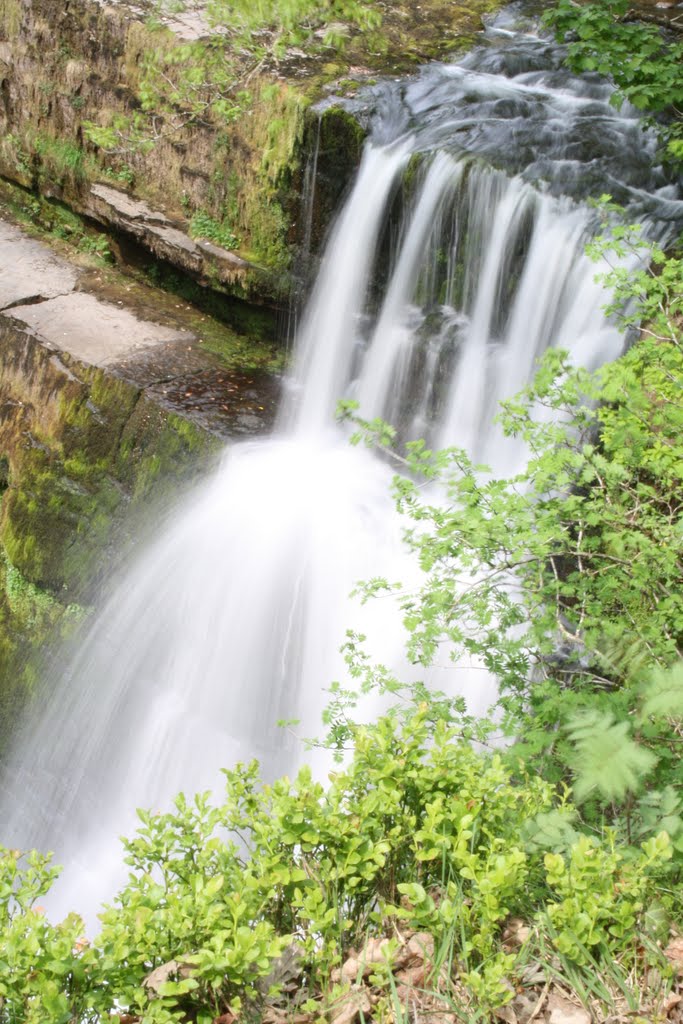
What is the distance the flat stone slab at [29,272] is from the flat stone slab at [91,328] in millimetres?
173

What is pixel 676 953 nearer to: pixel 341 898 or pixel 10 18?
pixel 341 898

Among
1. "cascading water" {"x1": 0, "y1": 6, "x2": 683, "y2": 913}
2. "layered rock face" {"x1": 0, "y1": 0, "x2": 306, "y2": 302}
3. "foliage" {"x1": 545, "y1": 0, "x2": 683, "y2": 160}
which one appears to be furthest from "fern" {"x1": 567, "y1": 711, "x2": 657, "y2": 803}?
"layered rock face" {"x1": 0, "y1": 0, "x2": 306, "y2": 302}

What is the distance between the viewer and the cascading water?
17.4 ft

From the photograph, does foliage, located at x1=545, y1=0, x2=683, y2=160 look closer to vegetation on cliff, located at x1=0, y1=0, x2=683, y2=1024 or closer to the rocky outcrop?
the rocky outcrop

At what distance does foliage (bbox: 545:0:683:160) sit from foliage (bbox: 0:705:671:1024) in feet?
15.7

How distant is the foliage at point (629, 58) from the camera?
579 cm

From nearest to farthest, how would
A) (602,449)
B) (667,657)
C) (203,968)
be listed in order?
(203,968)
(667,657)
(602,449)

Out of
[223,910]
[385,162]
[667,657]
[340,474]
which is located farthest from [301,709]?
[385,162]

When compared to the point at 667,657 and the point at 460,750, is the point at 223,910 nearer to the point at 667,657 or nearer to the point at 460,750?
the point at 460,750

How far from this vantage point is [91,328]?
7223 mm

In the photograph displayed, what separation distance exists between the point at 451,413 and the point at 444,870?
14.5 ft

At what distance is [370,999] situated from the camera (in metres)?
2.04

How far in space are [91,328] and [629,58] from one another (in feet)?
14.4

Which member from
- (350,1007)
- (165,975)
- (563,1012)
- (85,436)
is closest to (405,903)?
(350,1007)
